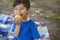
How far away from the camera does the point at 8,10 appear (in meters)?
4.02

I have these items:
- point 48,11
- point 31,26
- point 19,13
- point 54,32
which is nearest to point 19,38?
point 31,26

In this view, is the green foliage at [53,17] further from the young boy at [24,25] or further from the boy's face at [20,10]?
the boy's face at [20,10]

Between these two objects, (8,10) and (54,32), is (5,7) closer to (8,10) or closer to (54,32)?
(8,10)

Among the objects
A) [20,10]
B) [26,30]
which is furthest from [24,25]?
[20,10]

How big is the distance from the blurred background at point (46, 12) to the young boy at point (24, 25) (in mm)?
729

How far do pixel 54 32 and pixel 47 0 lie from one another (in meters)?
1.33

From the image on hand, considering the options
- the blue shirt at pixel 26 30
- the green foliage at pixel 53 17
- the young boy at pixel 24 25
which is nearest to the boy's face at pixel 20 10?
the young boy at pixel 24 25

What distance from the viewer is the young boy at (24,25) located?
2.39 metres

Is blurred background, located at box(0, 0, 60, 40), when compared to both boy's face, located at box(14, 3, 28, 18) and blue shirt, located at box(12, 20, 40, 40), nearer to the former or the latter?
blue shirt, located at box(12, 20, 40, 40)

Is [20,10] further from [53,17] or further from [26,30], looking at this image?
[53,17]

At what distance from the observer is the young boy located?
239 centimetres

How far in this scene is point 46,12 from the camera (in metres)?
4.02

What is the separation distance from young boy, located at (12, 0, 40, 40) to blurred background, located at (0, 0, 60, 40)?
0.73 metres

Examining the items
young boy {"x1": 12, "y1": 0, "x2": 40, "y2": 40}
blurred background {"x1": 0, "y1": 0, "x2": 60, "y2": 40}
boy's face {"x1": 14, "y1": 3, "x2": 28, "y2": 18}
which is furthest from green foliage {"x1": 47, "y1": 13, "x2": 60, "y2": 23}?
boy's face {"x1": 14, "y1": 3, "x2": 28, "y2": 18}
